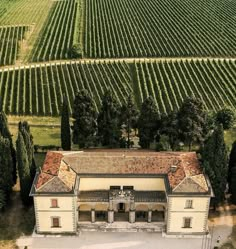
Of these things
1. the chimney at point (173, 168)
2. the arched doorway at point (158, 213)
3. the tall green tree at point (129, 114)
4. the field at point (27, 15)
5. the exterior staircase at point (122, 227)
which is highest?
the field at point (27, 15)

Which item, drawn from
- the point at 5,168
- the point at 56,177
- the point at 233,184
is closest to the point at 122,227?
the point at 56,177

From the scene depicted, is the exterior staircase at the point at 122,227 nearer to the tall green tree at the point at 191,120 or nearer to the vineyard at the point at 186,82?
the tall green tree at the point at 191,120

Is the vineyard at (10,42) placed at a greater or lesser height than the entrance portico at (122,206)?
greater

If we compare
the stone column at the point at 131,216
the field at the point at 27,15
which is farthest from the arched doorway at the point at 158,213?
the field at the point at 27,15

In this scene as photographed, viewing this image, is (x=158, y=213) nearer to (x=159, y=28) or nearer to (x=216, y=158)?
(x=216, y=158)

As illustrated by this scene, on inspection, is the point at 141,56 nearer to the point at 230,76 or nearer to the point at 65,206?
the point at 230,76

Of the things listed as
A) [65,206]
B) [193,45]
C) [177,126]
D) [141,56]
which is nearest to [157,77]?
[141,56]

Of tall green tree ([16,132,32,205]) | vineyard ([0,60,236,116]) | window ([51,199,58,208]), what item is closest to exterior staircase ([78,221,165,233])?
window ([51,199,58,208])
